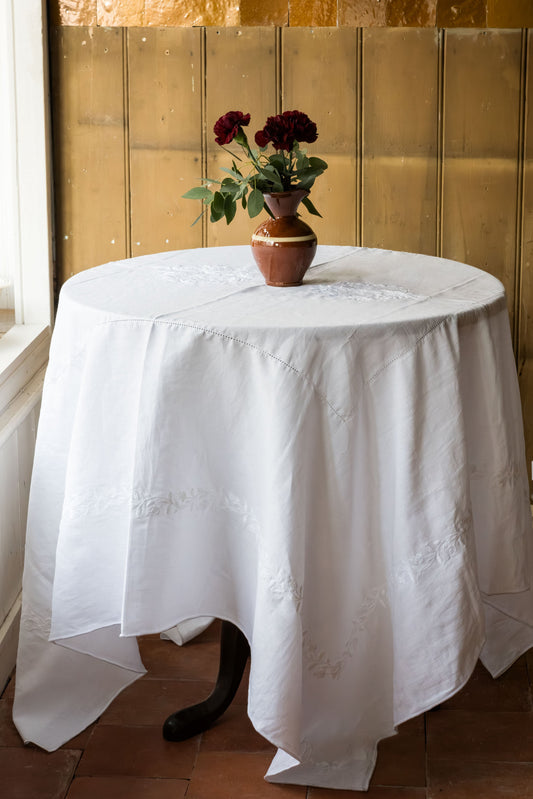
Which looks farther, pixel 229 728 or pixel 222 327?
pixel 229 728

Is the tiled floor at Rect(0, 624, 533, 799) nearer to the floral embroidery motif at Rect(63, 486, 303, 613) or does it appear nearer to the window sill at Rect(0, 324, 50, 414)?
the floral embroidery motif at Rect(63, 486, 303, 613)

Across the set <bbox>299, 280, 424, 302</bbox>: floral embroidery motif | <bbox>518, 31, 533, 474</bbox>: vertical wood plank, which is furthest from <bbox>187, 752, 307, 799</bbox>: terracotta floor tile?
<bbox>518, 31, 533, 474</bbox>: vertical wood plank

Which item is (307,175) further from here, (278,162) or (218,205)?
(218,205)

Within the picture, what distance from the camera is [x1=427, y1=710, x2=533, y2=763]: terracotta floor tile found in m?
1.69

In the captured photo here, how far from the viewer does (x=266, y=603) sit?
53.7 inches

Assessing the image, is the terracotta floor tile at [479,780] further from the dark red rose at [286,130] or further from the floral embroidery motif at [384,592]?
the dark red rose at [286,130]

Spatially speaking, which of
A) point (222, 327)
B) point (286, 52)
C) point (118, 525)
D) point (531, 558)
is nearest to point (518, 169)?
point (286, 52)

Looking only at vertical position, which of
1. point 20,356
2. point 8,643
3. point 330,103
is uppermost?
point 330,103

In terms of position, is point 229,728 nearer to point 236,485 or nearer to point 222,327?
point 236,485

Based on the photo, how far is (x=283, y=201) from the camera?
1583 mm

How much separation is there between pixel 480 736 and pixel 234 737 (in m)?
0.46

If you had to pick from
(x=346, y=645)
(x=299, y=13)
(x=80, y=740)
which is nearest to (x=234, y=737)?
(x=80, y=740)

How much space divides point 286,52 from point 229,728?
155 centimetres

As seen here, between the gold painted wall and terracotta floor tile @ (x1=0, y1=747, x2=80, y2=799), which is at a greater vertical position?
the gold painted wall
